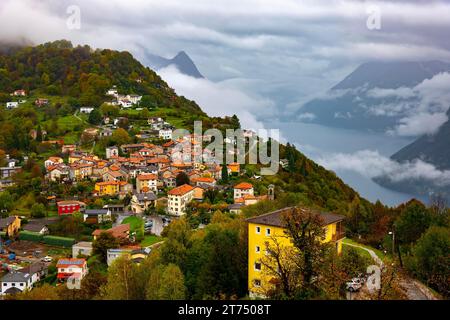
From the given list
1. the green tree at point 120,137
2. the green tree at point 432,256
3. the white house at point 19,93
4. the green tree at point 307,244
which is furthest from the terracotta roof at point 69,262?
the white house at point 19,93

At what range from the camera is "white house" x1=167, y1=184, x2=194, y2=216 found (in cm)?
3403

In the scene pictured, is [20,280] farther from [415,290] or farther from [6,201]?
[415,290]

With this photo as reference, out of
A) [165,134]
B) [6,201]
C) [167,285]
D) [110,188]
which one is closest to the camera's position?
[167,285]

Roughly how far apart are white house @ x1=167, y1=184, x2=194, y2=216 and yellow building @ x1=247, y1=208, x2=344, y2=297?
19307 mm

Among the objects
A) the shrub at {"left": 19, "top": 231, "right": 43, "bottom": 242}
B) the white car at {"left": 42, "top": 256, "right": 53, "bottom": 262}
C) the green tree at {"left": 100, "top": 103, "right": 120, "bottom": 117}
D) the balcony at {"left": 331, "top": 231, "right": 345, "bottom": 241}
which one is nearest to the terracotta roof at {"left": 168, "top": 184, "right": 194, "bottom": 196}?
the shrub at {"left": 19, "top": 231, "right": 43, "bottom": 242}

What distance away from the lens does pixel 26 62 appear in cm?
7944

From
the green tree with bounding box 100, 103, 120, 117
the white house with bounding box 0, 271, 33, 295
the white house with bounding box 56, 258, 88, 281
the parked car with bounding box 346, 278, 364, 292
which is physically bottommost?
the white house with bounding box 0, 271, 33, 295

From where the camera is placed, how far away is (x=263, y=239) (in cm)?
1430

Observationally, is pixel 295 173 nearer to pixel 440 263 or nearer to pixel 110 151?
pixel 110 151

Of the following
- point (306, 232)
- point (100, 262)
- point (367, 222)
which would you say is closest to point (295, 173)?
point (367, 222)

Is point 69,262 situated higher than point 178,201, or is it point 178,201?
point 178,201

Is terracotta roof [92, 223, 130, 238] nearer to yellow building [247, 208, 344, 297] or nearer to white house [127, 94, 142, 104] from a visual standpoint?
yellow building [247, 208, 344, 297]

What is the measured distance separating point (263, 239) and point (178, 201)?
2015 cm

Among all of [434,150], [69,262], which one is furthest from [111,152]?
[434,150]
